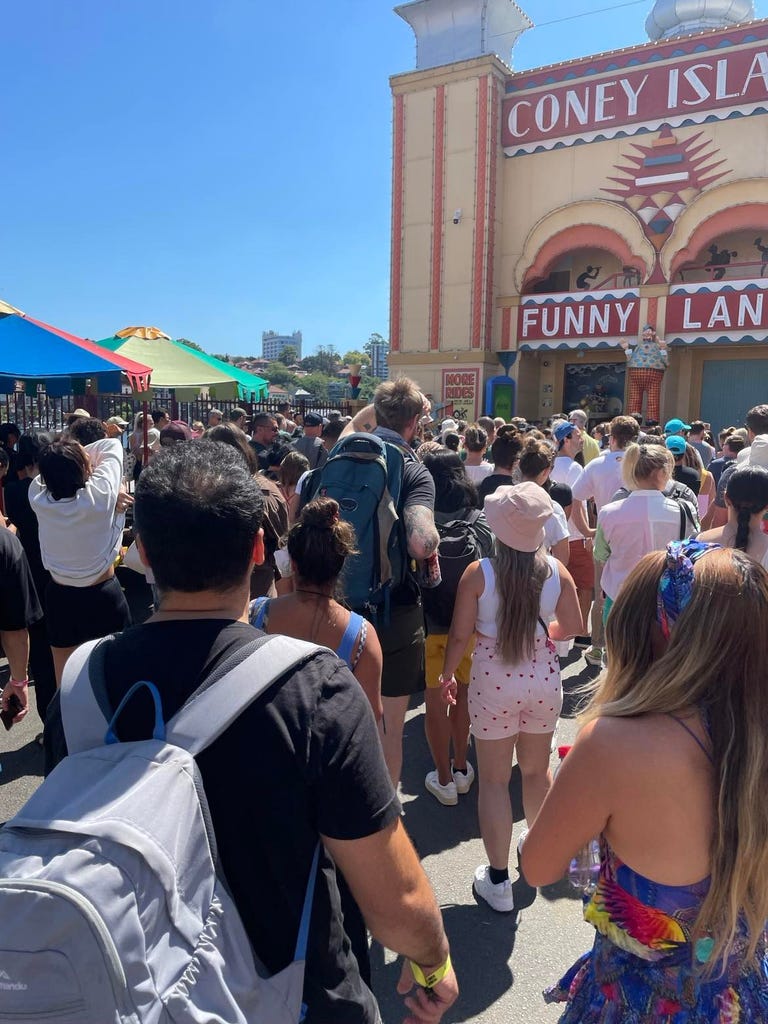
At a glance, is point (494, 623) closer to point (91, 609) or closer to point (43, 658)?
point (91, 609)

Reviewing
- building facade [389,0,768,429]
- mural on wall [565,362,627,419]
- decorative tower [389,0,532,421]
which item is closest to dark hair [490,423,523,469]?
building facade [389,0,768,429]

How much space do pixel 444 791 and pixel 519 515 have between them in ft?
5.49

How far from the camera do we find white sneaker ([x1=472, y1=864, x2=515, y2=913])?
2.86 metres

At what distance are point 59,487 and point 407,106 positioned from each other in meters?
19.4

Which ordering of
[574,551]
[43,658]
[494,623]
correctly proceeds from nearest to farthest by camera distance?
[494,623] → [43,658] → [574,551]

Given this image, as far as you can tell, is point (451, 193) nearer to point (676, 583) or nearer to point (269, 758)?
point (676, 583)

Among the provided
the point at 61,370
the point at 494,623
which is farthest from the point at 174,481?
the point at 61,370

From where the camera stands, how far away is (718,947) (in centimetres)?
140

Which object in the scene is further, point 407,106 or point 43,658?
point 407,106

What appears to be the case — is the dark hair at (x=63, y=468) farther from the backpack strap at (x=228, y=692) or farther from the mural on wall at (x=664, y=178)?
the mural on wall at (x=664, y=178)

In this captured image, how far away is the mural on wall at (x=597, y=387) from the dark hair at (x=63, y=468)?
17913 mm

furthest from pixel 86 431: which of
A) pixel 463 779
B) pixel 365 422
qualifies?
pixel 463 779

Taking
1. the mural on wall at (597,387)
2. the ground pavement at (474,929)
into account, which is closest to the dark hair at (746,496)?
the ground pavement at (474,929)

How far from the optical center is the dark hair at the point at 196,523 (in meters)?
→ 1.29
